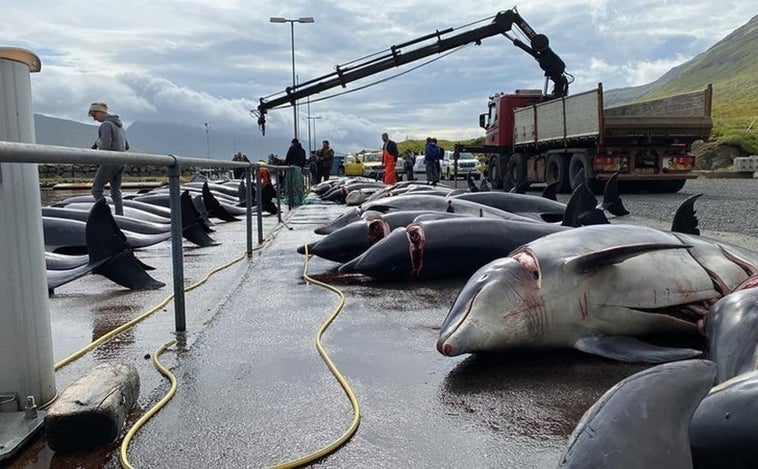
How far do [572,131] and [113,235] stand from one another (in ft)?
46.7

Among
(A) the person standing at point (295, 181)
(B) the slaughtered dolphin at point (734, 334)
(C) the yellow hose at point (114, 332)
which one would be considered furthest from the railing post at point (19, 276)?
(A) the person standing at point (295, 181)

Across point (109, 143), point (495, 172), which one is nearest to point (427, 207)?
point (109, 143)

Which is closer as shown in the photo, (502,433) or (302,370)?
(502,433)

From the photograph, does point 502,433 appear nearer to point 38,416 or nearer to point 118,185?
point 38,416

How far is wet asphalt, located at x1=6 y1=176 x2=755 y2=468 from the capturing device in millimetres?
2424

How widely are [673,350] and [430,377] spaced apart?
123cm

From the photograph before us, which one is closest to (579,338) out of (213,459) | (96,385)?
(213,459)

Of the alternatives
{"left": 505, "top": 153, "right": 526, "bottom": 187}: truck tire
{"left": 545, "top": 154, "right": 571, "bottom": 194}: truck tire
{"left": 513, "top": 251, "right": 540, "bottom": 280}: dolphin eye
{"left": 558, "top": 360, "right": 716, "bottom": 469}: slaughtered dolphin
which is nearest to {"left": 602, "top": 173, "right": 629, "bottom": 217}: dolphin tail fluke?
{"left": 513, "top": 251, "right": 540, "bottom": 280}: dolphin eye

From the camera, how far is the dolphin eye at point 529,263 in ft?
11.5

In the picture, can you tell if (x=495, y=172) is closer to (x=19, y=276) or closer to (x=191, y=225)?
(x=191, y=225)

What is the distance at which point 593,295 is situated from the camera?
3520 mm

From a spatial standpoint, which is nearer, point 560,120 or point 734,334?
point 734,334

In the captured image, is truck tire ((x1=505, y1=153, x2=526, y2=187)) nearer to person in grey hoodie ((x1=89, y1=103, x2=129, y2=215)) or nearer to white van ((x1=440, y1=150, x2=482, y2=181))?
white van ((x1=440, y1=150, x2=482, y2=181))

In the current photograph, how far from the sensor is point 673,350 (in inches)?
128
